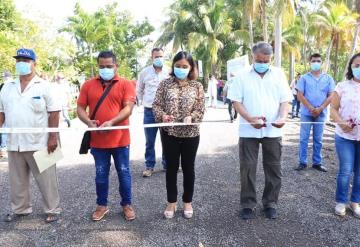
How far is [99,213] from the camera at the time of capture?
425 centimetres

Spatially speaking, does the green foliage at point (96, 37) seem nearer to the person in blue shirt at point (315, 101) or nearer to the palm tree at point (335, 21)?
the palm tree at point (335, 21)

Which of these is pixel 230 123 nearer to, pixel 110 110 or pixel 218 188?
pixel 218 188

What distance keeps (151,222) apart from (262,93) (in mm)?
1889

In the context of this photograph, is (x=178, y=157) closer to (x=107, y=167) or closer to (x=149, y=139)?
(x=107, y=167)

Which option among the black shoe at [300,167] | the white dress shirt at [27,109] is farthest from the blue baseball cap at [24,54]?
the black shoe at [300,167]

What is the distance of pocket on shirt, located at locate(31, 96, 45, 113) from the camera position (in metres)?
4.02

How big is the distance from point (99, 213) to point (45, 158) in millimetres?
861

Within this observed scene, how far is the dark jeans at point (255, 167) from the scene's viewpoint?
168 inches

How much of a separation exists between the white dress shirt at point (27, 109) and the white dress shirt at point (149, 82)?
217 centimetres

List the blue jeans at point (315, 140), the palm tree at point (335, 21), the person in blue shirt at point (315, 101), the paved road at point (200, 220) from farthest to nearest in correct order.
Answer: the palm tree at point (335, 21) < the blue jeans at point (315, 140) < the person in blue shirt at point (315, 101) < the paved road at point (200, 220)

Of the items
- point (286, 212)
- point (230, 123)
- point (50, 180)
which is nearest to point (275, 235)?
point (286, 212)

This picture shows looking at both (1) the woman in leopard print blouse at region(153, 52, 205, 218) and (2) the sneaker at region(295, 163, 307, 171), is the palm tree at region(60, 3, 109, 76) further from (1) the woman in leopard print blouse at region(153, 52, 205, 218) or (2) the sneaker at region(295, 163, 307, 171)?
(1) the woman in leopard print blouse at region(153, 52, 205, 218)

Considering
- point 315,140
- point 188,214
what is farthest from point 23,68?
point 315,140

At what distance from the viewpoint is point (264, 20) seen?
21016 millimetres
